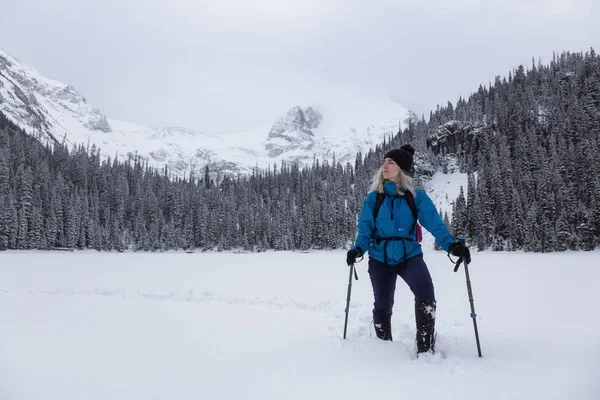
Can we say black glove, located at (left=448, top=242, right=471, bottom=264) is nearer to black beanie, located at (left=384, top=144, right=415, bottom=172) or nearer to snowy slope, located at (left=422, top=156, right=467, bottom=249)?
black beanie, located at (left=384, top=144, right=415, bottom=172)

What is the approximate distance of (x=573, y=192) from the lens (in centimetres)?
6588

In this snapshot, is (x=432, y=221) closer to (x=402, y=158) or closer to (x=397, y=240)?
(x=397, y=240)

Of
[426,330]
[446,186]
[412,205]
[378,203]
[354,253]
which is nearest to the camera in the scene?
[426,330]

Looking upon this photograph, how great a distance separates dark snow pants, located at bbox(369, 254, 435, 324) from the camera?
4879 millimetres

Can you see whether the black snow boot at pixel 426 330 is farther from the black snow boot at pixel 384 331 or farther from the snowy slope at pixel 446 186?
the snowy slope at pixel 446 186

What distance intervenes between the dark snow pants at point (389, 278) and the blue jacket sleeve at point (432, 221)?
390 millimetres

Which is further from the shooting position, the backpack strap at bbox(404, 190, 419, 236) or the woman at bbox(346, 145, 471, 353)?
the backpack strap at bbox(404, 190, 419, 236)

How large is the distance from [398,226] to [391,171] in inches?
34.6

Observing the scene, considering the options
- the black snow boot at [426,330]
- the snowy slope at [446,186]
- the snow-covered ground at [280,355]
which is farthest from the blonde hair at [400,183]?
the snowy slope at [446,186]

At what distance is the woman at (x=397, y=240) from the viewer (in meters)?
4.81

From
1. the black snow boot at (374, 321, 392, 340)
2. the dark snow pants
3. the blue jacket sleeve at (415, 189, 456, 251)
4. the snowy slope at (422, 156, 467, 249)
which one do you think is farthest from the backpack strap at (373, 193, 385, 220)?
the snowy slope at (422, 156, 467, 249)

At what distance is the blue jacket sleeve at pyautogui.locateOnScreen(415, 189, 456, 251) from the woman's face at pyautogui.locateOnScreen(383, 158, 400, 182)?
1.70 feet

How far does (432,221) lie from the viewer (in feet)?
16.6

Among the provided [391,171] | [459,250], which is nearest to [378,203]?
[391,171]
